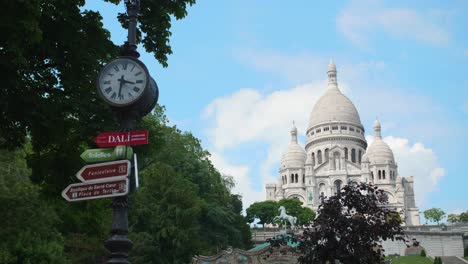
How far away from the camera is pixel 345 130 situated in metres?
116

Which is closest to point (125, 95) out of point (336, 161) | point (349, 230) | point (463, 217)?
point (349, 230)

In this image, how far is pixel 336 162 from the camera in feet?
366

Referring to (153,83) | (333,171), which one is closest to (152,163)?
(153,83)

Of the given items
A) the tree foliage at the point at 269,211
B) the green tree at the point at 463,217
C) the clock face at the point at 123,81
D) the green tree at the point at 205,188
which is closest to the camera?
the clock face at the point at 123,81

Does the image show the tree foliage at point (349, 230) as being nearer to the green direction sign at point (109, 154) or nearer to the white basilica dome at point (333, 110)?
the green direction sign at point (109, 154)

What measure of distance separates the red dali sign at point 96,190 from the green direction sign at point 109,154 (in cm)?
36

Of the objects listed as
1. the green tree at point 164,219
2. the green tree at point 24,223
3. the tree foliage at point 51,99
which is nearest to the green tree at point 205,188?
the green tree at point 164,219

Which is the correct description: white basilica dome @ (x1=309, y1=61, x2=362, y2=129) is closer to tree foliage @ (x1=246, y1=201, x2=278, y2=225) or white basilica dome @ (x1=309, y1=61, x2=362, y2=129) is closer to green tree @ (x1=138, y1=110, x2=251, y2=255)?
tree foliage @ (x1=246, y1=201, x2=278, y2=225)

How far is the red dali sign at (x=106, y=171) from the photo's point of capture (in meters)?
8.30

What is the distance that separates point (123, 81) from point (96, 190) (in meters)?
1.59

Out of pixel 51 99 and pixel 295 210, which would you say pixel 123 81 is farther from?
pixel 295 210

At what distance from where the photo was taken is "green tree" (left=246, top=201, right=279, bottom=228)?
8862 centimetres

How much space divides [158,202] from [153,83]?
90.2 feet

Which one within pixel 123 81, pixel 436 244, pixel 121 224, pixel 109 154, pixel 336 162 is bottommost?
pixel 121 224
